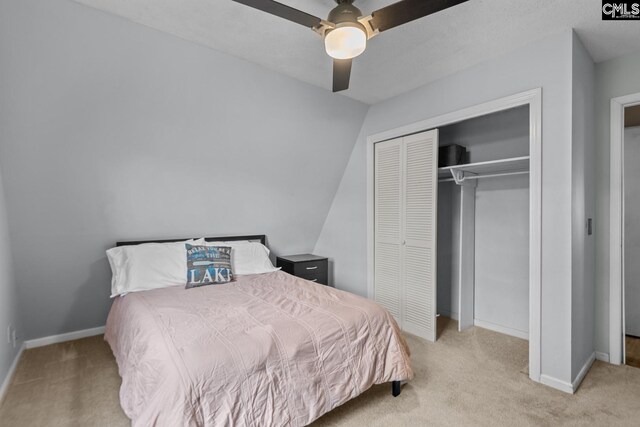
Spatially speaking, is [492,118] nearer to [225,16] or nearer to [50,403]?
[225,16]

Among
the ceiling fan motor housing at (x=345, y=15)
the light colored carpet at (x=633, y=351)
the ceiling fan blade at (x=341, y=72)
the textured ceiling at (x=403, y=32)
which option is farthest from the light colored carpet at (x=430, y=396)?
the textured ceiling at (x=403, y=32)

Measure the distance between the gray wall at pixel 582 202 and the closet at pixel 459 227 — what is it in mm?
514

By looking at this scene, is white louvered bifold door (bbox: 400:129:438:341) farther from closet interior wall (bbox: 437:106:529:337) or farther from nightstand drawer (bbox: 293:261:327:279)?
nightstand drawer (bbox: 293:261:327:279)

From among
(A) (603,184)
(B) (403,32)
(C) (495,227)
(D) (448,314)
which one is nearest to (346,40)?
(B) (403,32)

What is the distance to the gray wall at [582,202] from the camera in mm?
2234

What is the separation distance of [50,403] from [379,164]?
10.9 feet

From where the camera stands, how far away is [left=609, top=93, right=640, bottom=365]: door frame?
259 centimetres

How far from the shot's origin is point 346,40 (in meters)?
1.63

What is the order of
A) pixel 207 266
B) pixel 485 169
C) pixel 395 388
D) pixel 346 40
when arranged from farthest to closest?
pixel 485 169 < pixel 207 266 < pixel 395 388 < pixel 346 40

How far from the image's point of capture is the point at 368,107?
374 centimetres

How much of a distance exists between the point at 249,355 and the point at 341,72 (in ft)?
5.49

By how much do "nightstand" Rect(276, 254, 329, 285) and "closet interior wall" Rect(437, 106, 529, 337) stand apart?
1359 mm

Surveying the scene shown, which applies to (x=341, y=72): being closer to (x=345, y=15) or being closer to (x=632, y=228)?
(x=345, y=15)

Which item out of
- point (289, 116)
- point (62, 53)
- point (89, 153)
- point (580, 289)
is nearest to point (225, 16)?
point (62, 53)
